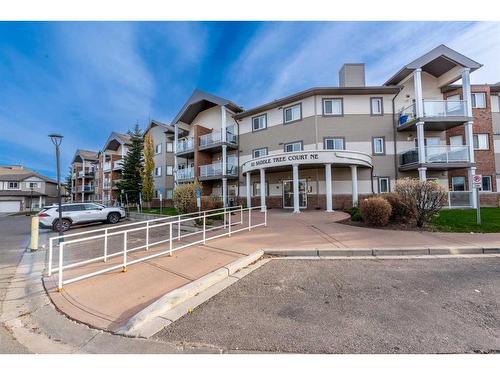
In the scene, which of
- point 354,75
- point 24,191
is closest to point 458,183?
point 354,75

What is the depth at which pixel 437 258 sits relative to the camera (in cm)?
609

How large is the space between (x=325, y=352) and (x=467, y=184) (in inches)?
895

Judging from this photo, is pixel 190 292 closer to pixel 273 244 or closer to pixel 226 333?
pixel 226 333

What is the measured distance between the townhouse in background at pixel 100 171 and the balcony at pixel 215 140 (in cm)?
1671

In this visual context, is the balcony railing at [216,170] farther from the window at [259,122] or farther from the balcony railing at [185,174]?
the window at [259,122]

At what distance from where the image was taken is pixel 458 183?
18.7m

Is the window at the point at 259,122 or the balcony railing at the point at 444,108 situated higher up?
the window at the point at 259,122

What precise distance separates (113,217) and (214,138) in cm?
1160

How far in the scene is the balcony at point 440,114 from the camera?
1652cm

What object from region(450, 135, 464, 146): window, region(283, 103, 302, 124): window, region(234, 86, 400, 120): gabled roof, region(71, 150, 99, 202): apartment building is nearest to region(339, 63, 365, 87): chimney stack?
region(234, 86, 400, 120): gabled roof

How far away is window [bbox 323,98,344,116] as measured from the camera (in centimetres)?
1895

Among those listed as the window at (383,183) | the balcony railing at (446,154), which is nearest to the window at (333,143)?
the window at (383,183)

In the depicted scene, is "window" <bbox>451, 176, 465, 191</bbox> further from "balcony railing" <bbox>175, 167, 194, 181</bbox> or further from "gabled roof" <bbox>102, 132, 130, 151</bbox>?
"gabled roof" <bbox>102, 132, 130, 151</bbox>

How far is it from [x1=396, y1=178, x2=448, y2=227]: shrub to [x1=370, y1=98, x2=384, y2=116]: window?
442 inches
